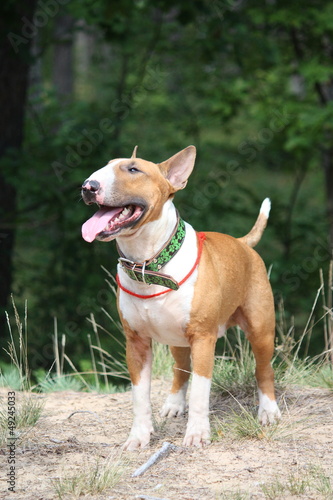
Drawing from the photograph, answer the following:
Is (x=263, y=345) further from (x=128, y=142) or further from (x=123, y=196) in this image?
(x=128, y=142)

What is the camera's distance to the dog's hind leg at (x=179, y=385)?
4492 millimetres

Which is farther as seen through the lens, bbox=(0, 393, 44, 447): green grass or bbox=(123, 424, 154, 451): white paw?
bbox=(0, 393, 44, 447): green grass

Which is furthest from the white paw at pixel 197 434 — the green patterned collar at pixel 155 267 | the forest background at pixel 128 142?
the forest background at pixel 128 142

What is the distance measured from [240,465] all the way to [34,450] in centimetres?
113

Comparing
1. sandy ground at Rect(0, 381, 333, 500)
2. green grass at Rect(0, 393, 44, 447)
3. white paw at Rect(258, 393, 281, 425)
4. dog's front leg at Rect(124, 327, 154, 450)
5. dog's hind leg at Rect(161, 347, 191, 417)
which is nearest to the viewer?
sandy ground at Rect(0, 381, 333, 500)

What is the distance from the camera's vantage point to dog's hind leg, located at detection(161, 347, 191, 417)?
177 inches

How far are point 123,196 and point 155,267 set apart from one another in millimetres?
445

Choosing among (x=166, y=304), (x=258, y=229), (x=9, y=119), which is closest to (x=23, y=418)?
(x=166, y=304)

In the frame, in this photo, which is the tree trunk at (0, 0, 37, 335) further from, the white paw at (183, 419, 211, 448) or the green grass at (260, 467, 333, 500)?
the green grass at (260, 467, 333, 500)

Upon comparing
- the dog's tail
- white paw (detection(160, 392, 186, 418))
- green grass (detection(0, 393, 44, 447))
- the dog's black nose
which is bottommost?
white paw (detection(160, 392, 186, 418))

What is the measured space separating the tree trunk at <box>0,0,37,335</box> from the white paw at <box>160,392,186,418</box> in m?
3.47

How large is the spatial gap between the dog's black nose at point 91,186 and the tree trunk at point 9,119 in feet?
14.1

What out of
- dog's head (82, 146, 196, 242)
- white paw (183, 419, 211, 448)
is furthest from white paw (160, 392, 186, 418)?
dog's head (82, 146, 196, 242)

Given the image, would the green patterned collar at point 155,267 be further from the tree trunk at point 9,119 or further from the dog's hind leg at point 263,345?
the tree trunk at point 9,119
